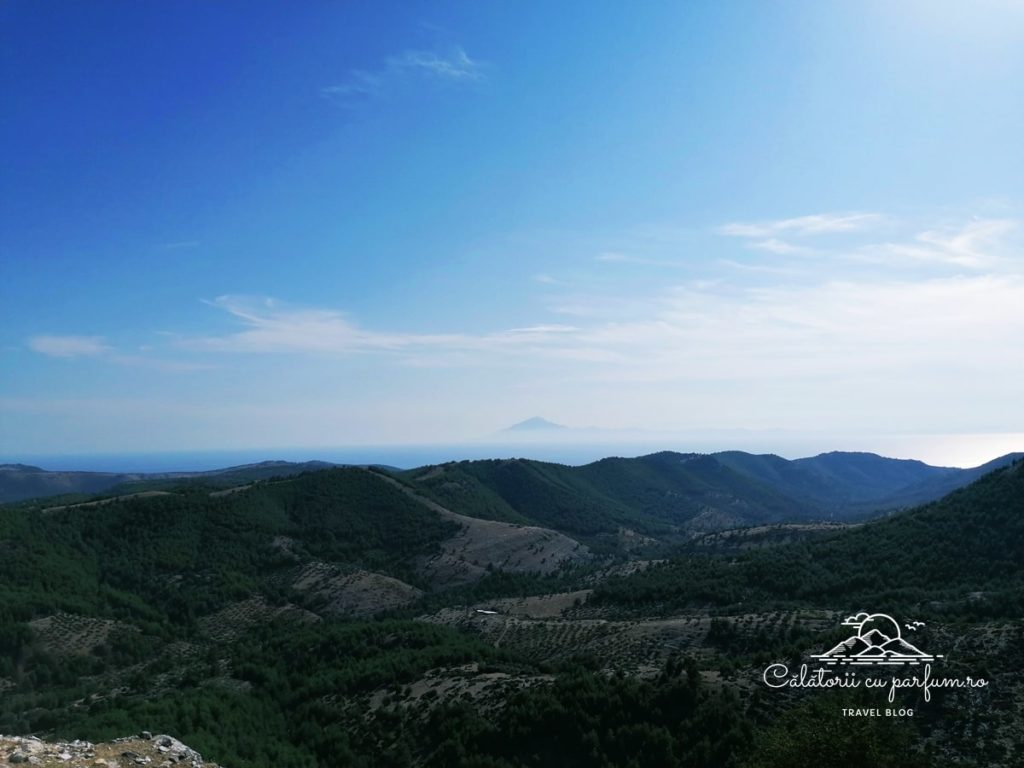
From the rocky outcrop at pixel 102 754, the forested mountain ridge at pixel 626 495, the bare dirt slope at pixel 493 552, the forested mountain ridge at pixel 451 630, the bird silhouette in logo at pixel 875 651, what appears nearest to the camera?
the rocky outcrop at pixel 102 754

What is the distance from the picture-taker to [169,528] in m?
79.6

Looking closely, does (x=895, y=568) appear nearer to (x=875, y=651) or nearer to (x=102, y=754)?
(x=875, y=651)

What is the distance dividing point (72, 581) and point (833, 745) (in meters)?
69.1

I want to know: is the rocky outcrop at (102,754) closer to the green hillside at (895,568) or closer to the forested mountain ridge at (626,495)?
the green hillside at (895,568)

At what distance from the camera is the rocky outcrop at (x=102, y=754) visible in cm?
1349

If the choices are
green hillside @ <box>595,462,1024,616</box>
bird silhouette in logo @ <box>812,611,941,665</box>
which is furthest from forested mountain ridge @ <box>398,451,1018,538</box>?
bird silhouette in logo @ <box>812,611,941,665</box>

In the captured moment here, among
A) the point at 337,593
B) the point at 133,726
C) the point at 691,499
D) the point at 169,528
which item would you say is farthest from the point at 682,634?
the point at 691,499

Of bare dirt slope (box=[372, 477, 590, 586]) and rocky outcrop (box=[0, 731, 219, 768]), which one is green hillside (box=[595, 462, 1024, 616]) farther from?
rocky outcrop (box=[0, 731, 219, 768])

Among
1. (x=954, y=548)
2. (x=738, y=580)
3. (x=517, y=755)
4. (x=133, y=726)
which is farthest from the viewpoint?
(x=738, y=580)

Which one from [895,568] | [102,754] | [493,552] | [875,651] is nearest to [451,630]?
[875,651]

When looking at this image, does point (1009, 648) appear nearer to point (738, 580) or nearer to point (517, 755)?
point (517, 755)

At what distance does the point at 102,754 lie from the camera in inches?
590

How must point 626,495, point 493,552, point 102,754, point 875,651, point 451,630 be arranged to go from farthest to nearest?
point 626,495 → point 493,552 → point 451,630 → point 875,651 → point 102,754

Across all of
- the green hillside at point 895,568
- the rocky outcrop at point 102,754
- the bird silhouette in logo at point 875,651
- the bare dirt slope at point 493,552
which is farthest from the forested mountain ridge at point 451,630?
the rocky outcrop at point 102,754
